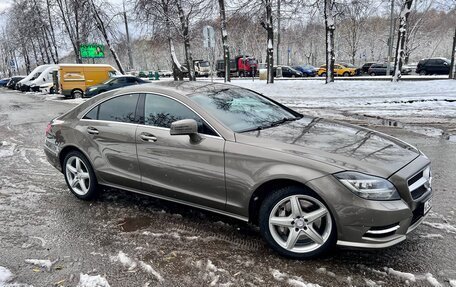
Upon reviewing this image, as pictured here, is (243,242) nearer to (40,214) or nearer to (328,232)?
(328,232)

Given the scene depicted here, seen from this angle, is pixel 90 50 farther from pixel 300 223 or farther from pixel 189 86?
pixel 300 223

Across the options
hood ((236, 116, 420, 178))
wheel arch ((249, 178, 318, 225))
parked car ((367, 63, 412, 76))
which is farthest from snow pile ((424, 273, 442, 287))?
parked car ((367, 63, 412, 76))

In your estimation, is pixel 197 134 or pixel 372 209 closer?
pixel 372 209

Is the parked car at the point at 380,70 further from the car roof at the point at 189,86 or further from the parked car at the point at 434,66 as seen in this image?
the car roof at the point at 189,86

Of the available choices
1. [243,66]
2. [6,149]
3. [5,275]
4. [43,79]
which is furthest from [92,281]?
[243,66]

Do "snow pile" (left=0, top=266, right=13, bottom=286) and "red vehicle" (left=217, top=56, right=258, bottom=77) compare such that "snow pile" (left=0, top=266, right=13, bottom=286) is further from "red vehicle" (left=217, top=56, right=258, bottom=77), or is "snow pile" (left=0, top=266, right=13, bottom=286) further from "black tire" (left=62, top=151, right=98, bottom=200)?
"red vehicle" (left=217, top=56, right=258, bottom=77)

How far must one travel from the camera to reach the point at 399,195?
2.84 metres

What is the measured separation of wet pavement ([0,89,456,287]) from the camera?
9.68 ft

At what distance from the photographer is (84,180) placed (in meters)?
4.71

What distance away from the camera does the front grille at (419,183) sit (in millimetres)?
2936

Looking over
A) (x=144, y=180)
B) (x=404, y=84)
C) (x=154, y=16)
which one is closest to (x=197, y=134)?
(x=144, y=180)

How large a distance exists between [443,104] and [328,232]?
40.3 feet

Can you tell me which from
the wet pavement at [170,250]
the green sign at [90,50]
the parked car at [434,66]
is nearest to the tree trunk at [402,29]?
the wet pavement at [170,250]

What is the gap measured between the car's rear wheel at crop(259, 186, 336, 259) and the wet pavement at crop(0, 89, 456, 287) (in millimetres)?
135
